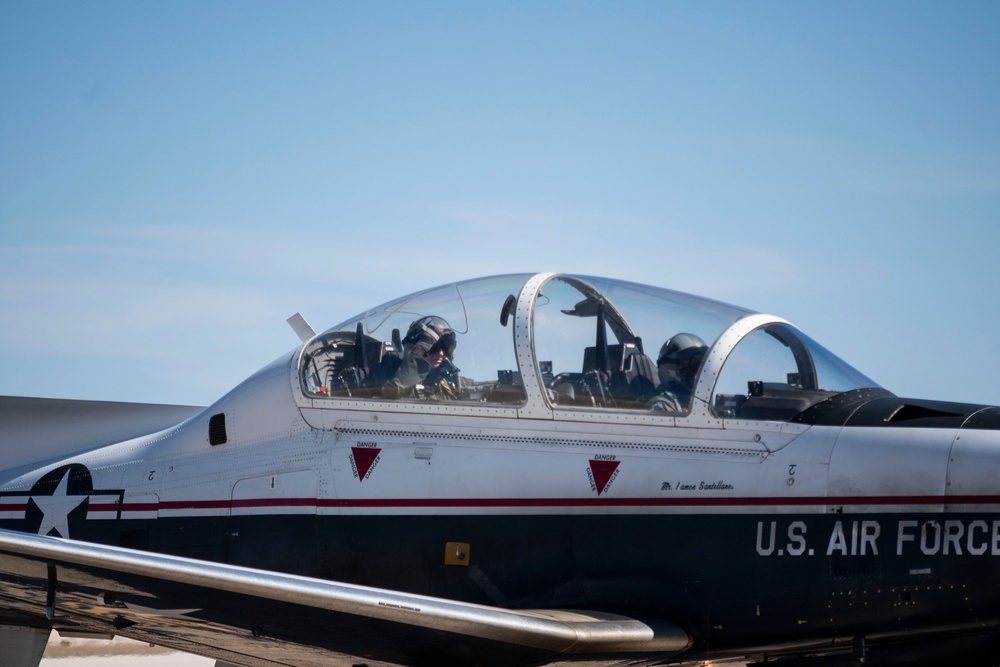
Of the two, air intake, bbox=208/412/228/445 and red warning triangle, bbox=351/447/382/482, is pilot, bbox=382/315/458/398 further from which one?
air intake, bbox=208/412/228/445

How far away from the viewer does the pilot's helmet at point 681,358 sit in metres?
5.84

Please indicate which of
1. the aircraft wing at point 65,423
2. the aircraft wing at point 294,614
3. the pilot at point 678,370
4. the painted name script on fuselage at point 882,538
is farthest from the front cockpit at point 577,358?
the aircraft wing at point 65,423

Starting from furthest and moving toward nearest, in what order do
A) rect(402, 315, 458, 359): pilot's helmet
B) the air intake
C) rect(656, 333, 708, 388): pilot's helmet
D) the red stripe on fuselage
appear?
the air intake, rect(402, 315, 458, 359): pilot's helmet, rect(656, 333, 708, 388): pilot's helmet, the red stripe on fuselage

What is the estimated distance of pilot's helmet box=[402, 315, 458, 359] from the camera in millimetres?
6297

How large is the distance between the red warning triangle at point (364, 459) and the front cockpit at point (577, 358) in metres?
0.27

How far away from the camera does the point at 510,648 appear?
5.10m

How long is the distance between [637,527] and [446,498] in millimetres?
1077

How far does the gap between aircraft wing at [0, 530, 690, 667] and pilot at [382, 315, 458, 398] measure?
143cm

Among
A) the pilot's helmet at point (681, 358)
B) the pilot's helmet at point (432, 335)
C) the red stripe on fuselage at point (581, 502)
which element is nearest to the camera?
the red stripe on fuselage at point (581, 502)

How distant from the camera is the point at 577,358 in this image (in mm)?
6074

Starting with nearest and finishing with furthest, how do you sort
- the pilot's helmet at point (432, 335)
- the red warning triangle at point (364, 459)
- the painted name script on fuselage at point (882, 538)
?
the painted name script on fuselage at point (882, 538), the red warning triangle at point (364, 459), the pilot's helmet at point (432, 335)

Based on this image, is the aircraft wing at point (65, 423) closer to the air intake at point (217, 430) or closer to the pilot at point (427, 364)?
the air intake at point (217, 430)

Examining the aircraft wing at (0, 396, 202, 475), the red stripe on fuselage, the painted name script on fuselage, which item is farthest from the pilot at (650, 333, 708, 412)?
the aircraft wing at (0, 396, 202, 475)

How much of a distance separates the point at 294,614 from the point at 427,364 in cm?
179
